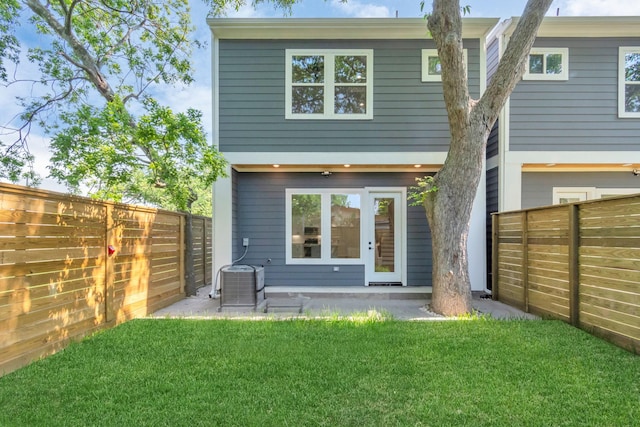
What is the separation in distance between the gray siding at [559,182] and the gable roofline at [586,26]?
281cm

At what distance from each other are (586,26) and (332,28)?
16.5 feet

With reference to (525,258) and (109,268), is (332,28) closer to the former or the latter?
(525,258)

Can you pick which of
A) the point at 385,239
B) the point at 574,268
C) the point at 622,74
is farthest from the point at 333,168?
the point at 622,74

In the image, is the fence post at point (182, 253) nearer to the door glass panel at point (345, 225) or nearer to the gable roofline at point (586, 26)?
the door glass panel at point (345, 225)

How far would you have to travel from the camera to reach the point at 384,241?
6703 millimetres

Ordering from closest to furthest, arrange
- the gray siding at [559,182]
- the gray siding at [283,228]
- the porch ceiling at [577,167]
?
the porch ceiling at [577,167] → the gray siding at [283,228] → the gray siding at [559,182]

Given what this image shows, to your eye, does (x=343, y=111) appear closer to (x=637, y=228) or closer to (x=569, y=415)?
(x=637, y=228)

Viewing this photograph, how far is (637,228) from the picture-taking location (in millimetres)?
3148

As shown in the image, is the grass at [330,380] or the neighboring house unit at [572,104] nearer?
the grass at [330,380]

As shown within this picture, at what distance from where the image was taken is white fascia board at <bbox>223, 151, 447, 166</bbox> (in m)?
6.00

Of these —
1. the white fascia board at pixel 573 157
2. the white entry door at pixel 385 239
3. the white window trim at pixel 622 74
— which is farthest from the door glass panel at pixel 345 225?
the white window trim at pixel 622 74

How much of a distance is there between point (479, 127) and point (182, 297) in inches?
239

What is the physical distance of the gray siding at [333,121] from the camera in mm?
6070

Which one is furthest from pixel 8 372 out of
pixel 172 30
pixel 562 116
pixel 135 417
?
pixel 562 116
